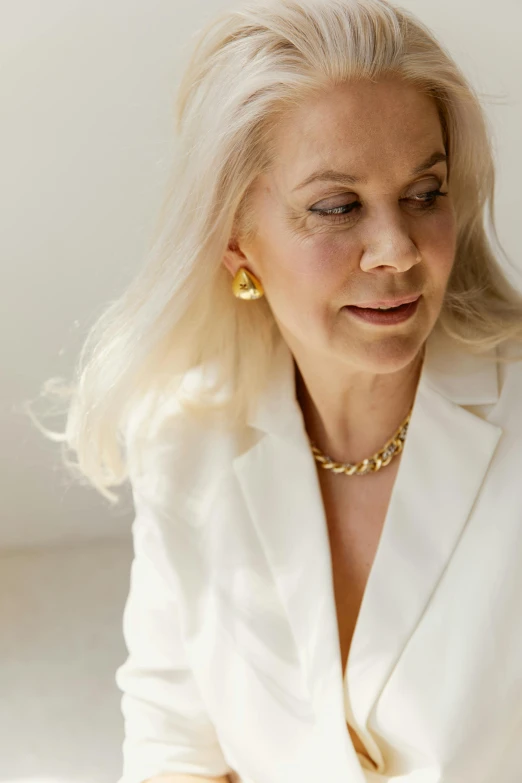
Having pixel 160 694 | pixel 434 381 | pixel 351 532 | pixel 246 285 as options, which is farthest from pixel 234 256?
pixel 160 694

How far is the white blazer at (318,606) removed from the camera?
1.49 m

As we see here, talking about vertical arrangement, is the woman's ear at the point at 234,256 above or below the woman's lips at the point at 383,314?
below

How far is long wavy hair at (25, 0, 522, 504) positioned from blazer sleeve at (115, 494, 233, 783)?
20cm

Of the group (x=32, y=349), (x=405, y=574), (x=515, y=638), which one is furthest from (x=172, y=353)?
(x=32, y=349)

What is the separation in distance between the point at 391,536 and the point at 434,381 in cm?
24

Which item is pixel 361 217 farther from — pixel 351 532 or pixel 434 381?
pixel 351 532

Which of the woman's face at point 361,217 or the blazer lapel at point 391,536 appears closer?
the woman's face at point 361,217

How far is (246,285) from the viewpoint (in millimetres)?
1632

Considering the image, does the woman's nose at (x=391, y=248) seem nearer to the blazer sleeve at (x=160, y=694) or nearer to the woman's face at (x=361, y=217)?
the woman's face at (x=361, y=217)

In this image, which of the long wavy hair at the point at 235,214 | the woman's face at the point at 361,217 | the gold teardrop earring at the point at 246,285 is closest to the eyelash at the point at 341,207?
the woman's face at the point at 361,217

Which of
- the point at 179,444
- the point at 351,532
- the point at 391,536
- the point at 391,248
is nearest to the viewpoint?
the point at 391,248

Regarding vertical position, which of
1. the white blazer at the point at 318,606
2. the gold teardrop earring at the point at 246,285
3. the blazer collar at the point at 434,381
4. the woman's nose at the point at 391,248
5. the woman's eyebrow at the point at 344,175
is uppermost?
the woman's eyebrow at the point at 344,175

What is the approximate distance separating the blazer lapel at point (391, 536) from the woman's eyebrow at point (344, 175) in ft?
1.05

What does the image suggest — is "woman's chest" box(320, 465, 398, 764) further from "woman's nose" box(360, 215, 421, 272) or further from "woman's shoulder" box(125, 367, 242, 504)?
"woman's nose" box(360, 215, 421, 272)
